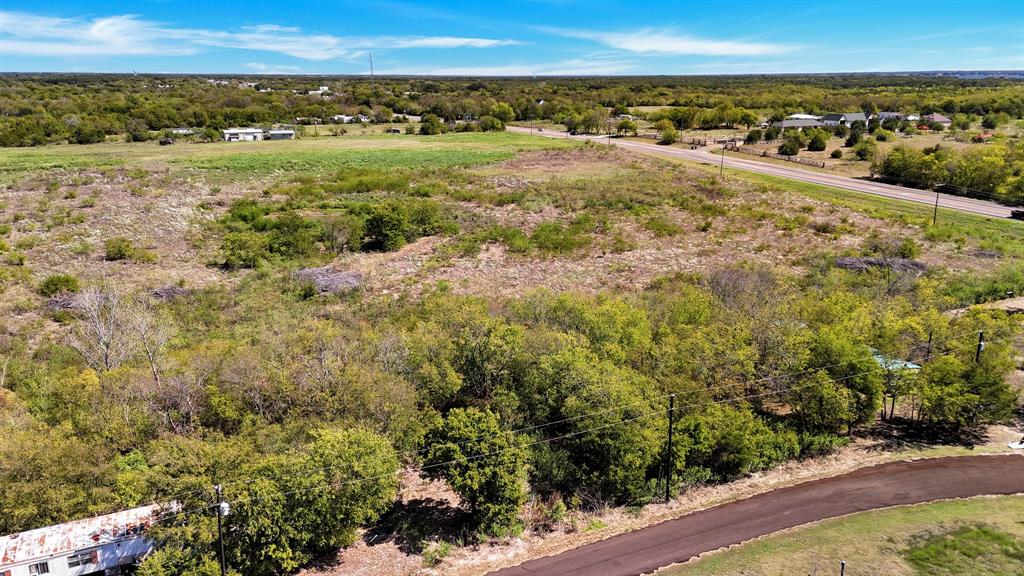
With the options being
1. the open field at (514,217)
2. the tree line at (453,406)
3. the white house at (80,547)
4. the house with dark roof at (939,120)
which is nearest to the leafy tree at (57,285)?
the open field at (514,217)

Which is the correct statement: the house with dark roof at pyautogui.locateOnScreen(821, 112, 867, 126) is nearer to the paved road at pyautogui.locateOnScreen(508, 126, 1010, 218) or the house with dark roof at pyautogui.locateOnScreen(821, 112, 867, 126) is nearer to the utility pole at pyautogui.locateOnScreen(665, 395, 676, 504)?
the paved road at pyautogui.locateOnScreen(508, 126, 1010, 218)

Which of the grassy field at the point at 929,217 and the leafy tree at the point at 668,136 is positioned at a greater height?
the leafy tree at the point at 668,136

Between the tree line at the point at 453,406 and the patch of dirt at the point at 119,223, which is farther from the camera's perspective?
the patch of dirt at the point at 119,223

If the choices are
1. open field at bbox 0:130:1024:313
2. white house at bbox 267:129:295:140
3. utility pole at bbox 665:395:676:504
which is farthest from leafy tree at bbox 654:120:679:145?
utility pole at bbox 665:395:676:504

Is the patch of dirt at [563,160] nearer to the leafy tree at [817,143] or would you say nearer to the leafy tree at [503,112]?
the leafy tree at [817,143]

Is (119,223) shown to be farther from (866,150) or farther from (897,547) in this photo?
(866,150)

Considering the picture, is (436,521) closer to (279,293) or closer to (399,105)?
(279,293)
